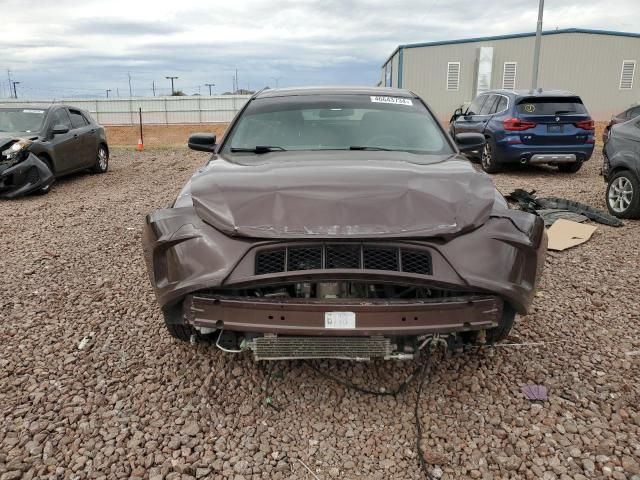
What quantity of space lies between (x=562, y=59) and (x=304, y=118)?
3332cm

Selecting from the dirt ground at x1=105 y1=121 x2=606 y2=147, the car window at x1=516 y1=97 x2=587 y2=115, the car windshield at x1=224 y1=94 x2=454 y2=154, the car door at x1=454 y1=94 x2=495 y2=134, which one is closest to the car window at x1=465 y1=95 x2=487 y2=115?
the car door at x1=454 y1=94 x2=495 y2=134

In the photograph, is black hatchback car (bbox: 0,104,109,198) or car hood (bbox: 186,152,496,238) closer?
car hood (bbox: 186,152,496,238)

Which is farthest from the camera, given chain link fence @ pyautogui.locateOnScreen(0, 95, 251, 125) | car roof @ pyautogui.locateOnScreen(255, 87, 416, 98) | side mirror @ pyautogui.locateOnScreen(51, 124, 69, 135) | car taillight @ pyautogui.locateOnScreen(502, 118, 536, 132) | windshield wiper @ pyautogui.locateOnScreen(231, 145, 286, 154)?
chain link fence @ pyautogui.locateOnScreen(0, 95, 251, 125)

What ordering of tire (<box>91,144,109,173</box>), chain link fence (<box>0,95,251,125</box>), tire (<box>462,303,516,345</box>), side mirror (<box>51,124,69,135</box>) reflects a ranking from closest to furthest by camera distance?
tire (<box>462,303,516,345</box>)
side mirror (<box>51,124,69,135</box>)
tire (<box>91,144,109,173</box>)
chain link fence (<box>0,95,251,125</box>)

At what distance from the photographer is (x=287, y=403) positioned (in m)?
2.93

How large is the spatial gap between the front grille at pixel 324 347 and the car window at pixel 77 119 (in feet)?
32.8

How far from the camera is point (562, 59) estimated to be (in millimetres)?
32531

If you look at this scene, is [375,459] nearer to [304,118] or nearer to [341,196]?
[341,196]

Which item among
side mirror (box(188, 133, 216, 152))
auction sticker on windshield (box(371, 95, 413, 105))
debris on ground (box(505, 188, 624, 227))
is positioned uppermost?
auction sticker on windshield (box(371, 95, 413, 105))

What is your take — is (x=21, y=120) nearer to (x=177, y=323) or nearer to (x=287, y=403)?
(x=177, y=323)

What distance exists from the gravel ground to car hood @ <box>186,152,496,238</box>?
0.98m

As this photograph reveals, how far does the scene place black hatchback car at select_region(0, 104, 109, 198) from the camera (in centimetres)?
883

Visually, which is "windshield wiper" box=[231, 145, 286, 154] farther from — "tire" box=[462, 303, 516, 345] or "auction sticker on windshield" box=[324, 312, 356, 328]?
"tire" box=[462, 303, 516, 345]


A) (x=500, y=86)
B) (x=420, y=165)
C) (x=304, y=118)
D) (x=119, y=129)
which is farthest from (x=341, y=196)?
(x=119, y=129)
